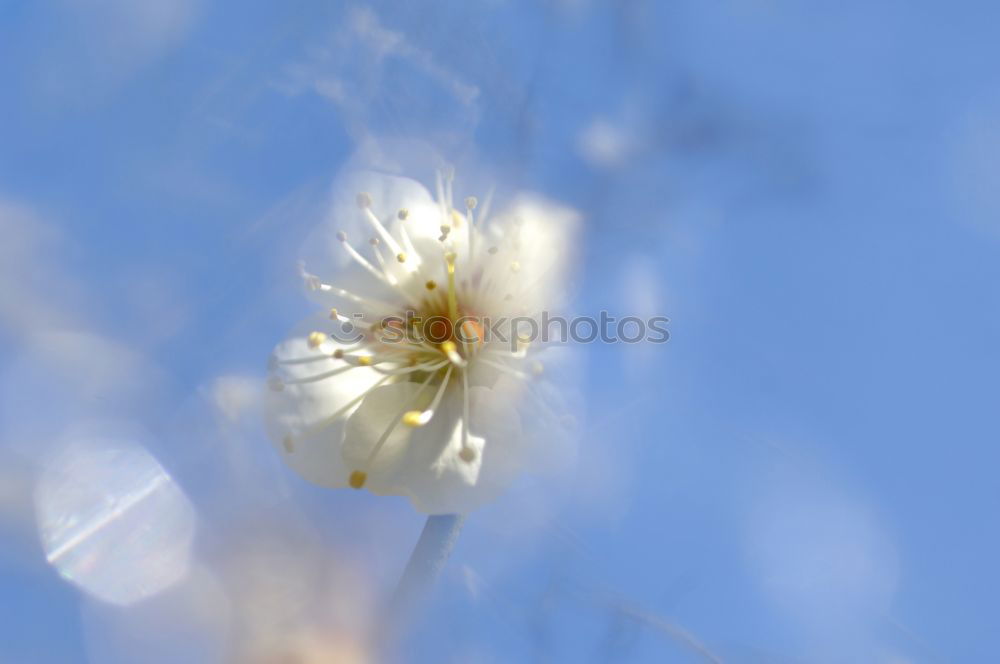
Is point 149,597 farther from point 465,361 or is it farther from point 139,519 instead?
point 465,361

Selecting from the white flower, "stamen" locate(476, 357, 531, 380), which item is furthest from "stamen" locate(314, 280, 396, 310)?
"stamen" locate(476, 357, 531, 380)

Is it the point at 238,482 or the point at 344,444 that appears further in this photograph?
the point at 238,482

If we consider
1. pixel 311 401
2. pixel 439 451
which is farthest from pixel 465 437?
pixel 311 401

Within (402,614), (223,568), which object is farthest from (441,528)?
(223,568)

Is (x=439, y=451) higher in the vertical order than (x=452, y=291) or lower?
lower

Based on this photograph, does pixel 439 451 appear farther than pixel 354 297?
No

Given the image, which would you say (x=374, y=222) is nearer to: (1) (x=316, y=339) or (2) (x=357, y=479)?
(1) (x=316, y=339)

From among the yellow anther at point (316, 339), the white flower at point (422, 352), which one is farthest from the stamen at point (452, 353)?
the yellow anther at point (316, 339)
